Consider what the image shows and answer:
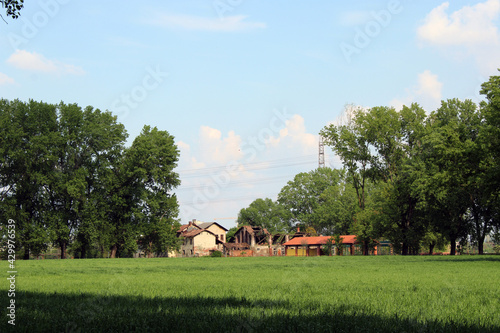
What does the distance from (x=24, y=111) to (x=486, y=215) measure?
6574 cm

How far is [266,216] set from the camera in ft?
508

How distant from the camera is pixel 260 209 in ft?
516

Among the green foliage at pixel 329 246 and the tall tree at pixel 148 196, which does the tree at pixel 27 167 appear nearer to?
the tall tree at pixel 148 196

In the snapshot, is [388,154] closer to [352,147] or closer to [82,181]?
[352,147]

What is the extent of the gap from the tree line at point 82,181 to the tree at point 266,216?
68.8 m

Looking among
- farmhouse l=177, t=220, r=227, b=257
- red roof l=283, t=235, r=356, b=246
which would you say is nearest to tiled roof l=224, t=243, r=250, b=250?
farmhouse l=177, t=220, r=227, b=257

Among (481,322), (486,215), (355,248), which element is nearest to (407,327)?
(481,322)

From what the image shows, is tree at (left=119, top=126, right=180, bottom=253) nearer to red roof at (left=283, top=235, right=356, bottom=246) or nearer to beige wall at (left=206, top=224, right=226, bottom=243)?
red roof at (left=283, top=235, right=356, bottom=246)

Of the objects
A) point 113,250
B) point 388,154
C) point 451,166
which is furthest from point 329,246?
point 451,166

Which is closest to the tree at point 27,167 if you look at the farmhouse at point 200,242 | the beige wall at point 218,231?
the farmhouse at point 200,242

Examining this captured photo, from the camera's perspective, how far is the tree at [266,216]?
149m

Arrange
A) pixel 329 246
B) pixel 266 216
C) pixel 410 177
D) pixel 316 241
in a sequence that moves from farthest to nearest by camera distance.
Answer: pixel 266 216, pixel 316 241, pixel 329 246, pixel 410 177

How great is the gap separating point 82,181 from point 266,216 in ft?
290

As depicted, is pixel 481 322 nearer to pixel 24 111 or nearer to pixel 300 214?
pixel 24 111
